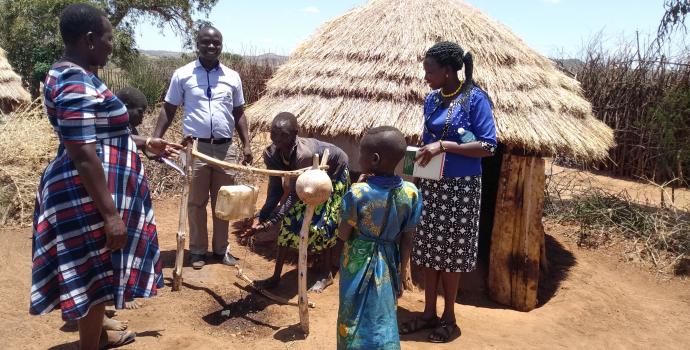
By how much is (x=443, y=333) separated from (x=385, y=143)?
60.4 inches

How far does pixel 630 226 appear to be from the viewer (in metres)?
5.75

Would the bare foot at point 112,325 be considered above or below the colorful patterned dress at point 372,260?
below

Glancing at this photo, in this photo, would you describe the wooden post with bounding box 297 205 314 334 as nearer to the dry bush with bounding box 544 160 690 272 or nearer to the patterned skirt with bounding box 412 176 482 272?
the patterned skirt with bounding box 412 176 482 272

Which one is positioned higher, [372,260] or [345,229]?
[345,229]

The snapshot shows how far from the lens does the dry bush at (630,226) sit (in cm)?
523

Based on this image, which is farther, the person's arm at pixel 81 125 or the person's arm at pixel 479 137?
the person's arm at pixel 479 137

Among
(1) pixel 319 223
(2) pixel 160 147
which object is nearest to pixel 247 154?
(1) pixel 319 223

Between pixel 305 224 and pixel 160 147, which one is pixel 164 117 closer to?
pixel 160 147

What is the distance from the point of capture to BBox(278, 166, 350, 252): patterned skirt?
12.5 feet

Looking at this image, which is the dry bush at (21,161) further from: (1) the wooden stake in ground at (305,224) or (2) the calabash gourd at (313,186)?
(2) the calabash gourd at (313,186)

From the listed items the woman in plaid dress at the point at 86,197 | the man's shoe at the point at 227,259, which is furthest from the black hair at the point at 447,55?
the man's shoe at the point at 227,259

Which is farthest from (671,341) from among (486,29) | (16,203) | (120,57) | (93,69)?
(120,57)

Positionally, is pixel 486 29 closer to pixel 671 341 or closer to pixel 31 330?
pixel 671 341

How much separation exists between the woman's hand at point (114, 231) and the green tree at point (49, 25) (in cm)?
1299
